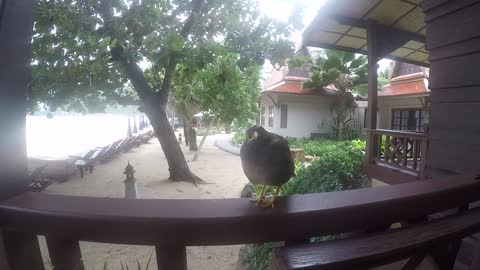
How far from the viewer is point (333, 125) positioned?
1551 centimetres

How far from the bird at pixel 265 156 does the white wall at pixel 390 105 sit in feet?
40.3

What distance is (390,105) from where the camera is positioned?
12781mm

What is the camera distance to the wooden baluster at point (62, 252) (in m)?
0.79

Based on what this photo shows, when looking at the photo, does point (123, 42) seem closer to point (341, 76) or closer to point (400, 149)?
point (400, 149)

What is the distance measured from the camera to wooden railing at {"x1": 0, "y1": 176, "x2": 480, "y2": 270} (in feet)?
2.32

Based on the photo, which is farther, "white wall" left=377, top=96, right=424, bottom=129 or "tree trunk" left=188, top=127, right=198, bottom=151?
"tree trunk" left=188, top=127, right=198, bottom=151

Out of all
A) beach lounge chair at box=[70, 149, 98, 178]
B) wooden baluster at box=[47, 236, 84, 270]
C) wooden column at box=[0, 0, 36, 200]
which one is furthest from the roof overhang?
beach lounge chair at box=[70, 149, 98, 178]

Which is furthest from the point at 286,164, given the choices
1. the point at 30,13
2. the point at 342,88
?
the point at 342,88

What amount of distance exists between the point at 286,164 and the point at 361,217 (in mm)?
326

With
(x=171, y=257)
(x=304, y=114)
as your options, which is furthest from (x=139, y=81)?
(x=304, y=114)

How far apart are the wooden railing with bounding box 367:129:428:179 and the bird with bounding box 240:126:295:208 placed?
3.59 metres

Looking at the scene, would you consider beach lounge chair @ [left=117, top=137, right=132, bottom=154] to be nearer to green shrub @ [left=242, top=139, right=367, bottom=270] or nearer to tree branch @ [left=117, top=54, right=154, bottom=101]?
tree branch @ [left=117, top=54, right=154, bottom=101]

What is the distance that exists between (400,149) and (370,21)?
93.0 inches

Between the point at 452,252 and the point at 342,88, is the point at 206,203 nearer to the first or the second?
the point at 452,252
